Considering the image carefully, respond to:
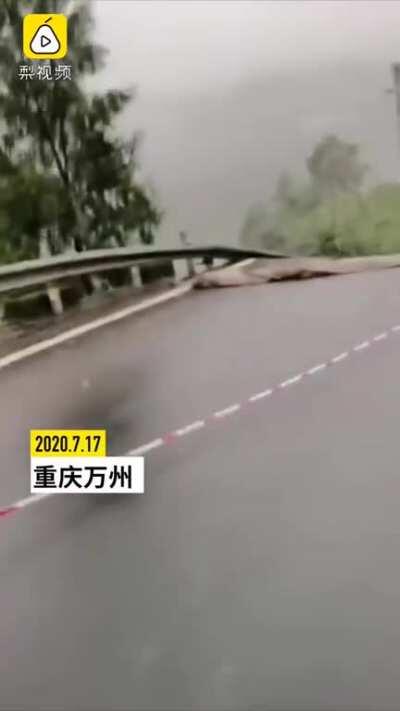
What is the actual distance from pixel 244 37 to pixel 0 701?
0.98 metres

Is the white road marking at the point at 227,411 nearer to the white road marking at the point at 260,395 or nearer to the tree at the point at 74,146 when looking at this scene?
the white road marking at the point at 260,395

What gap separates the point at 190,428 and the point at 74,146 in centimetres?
45

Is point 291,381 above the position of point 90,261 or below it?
below

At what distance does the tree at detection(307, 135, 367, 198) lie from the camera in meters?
1.21

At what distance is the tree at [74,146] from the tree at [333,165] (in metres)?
0.25

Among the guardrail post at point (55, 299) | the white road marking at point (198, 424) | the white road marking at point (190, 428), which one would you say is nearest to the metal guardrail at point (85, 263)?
the guardrail post at point (55, 299)

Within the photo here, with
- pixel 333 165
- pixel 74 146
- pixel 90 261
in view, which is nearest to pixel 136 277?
pixel 90 261

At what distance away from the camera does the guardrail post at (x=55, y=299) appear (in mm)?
1199

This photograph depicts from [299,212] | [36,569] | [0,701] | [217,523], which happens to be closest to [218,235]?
[299,212]

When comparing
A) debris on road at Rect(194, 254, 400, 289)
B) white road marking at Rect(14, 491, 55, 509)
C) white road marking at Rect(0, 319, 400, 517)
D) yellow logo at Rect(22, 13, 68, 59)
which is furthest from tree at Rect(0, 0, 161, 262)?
white road marking at Rect(14, 491, 55, 509)

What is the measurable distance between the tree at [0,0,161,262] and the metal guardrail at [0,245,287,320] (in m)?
0.02

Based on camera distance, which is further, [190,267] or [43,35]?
[190,267]

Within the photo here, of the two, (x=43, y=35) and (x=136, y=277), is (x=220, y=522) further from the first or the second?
(x=43, y=35)

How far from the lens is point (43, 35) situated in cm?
113
